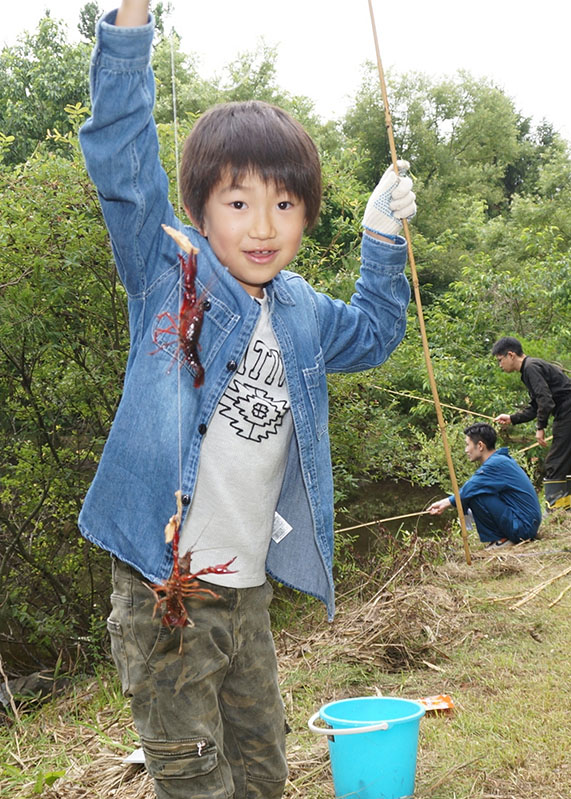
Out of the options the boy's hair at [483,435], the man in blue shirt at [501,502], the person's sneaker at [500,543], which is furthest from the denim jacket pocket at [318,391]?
the boy's hair at [483,435]

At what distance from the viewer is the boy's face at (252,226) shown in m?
1.90

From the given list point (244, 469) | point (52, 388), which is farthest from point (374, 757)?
point (52, 388)

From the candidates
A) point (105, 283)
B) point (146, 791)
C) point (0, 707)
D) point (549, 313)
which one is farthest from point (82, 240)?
point (549, 313)

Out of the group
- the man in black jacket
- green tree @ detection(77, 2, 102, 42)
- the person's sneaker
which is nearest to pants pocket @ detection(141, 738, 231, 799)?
the person's sneaker

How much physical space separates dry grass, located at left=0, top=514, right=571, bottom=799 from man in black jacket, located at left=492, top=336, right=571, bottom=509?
2.69 metres

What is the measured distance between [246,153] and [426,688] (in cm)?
259

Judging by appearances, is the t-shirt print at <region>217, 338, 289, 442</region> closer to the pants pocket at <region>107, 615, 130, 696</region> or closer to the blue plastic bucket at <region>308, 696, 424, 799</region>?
the pants pocket at <region>107, 615, 130, 696</region>

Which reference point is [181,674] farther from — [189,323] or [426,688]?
[426,688]

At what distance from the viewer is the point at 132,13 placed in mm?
1654

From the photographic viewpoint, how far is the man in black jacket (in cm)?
Result: 798

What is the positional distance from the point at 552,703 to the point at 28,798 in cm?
193

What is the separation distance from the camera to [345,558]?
6.43m

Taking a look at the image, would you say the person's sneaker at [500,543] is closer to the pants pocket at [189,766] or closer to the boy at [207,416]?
the boy at [207,416]

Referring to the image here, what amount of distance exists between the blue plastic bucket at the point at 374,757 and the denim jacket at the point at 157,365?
53 centimetres
